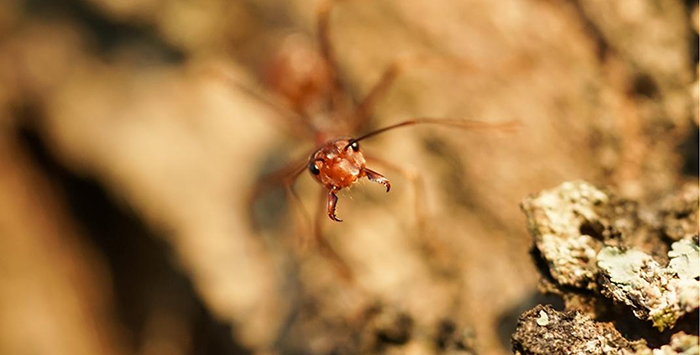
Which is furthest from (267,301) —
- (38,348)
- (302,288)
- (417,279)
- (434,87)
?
(38,348)

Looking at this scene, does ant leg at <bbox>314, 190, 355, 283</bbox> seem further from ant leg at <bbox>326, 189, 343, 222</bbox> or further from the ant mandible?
ant leg at <bbox>326, 189, 343, 222</bbox>

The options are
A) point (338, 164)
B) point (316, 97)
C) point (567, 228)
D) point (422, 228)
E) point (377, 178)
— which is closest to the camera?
point (567, 228)

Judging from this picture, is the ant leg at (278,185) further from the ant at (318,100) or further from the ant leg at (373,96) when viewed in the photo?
the ant leg at (373,96)

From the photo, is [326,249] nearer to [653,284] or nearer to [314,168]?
[314,168]

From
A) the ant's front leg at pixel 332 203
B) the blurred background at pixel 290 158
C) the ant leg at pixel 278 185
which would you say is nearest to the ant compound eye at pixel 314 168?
A: the ant's front leg at pixel 332 203

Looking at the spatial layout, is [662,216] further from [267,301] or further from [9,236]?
[9,236]

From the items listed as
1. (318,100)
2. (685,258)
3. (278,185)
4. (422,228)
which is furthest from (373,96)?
(685,258)

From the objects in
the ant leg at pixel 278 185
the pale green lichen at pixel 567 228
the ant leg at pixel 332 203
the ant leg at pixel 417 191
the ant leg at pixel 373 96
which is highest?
the ant leg at pixel 373 96
